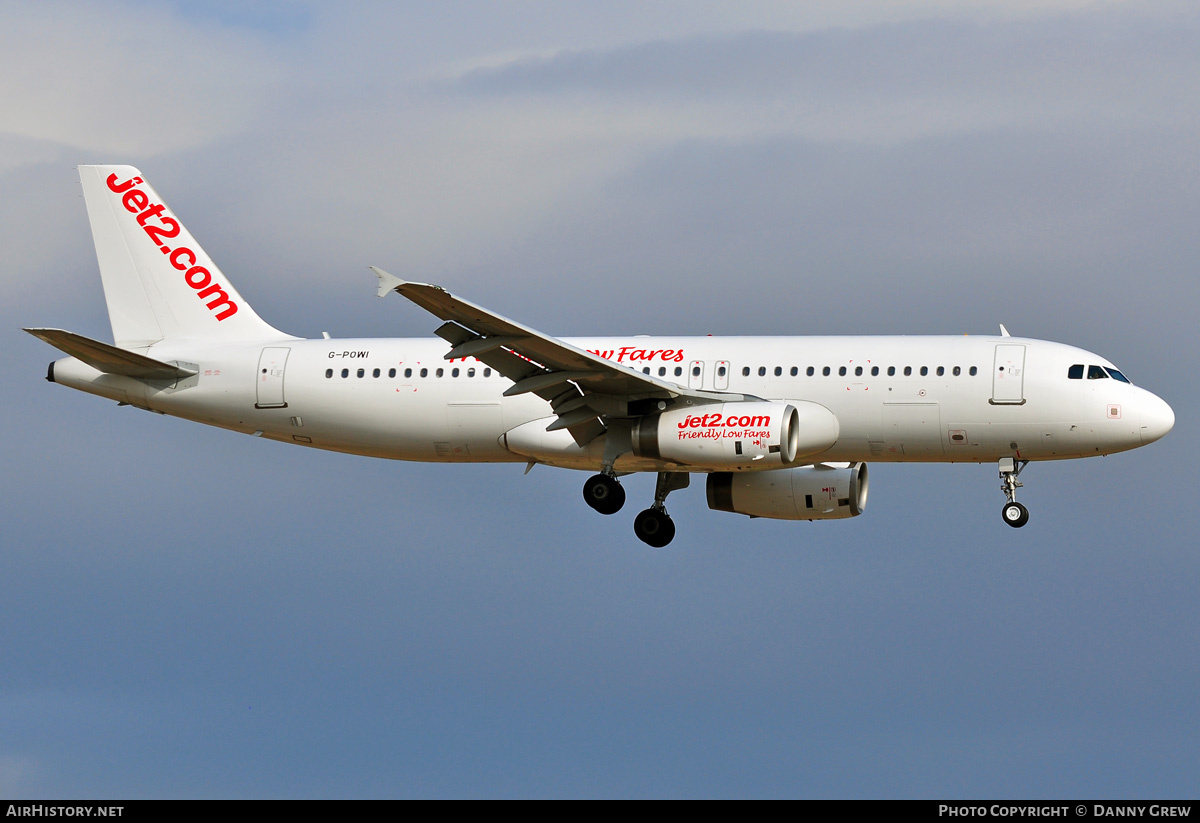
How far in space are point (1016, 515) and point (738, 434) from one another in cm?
691

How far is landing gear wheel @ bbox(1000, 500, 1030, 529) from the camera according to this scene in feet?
135

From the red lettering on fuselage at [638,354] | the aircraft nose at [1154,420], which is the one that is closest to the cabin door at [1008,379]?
the aircraft nose at [1154,420]

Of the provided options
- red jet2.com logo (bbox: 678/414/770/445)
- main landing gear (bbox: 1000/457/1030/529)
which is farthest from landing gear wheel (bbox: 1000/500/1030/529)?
red jet2.com logo (bbox: 678/414/770/445)

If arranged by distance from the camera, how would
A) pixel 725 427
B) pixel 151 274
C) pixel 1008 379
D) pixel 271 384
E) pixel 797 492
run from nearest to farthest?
pixel 725 427 < pixel 1008 379 < pixel 271 384 < pixel 797 492 < pixel 151 274

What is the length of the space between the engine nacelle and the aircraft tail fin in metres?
12.3

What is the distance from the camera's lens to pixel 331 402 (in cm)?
4397

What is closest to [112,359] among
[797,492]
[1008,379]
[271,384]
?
[271,384]

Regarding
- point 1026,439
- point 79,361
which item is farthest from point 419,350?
point 1026,439

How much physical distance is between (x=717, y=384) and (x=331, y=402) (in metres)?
9.51

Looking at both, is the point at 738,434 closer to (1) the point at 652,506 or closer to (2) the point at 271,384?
(1) the point at 652,506

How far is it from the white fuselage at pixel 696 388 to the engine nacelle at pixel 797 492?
322 cm

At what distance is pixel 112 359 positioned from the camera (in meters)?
44.2

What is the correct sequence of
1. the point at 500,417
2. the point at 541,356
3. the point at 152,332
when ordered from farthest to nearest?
the point at 152,332, the point at 500,417, the point at 541,356

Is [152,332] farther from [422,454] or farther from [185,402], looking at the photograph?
[422,454]
